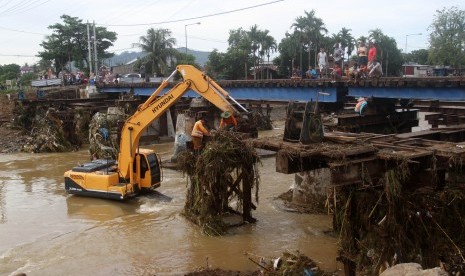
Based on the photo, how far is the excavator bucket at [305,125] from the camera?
28.0 feet

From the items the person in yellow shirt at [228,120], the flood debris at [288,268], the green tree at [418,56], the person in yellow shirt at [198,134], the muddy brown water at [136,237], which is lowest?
the muddy brown water at [136,237]

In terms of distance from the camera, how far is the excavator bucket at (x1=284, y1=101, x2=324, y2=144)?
8533mm

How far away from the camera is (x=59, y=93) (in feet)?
143

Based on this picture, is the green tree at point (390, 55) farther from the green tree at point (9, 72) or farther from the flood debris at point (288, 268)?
the flood debris at point (288, 268)

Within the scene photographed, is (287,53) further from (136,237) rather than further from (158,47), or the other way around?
(136,237)

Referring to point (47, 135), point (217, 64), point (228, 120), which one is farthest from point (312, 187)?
point (217, 64)

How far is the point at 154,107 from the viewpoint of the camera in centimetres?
1482

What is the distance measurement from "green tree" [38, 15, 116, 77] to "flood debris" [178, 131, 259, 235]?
54077mm

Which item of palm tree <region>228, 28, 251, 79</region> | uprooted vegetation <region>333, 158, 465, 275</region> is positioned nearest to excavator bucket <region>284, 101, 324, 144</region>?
uprooted vegetation <region>333, 158, 465, 275</region>

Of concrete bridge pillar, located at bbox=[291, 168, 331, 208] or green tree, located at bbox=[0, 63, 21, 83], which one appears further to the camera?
green tree, located at bbox=[0, 63, 21, 83]

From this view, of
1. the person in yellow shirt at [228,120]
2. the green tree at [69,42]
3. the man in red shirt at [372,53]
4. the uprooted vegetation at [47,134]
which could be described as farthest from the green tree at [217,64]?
the person in yellow shirt at [228,120]

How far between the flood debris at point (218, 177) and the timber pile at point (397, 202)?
345 cm

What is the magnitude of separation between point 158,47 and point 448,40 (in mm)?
38038

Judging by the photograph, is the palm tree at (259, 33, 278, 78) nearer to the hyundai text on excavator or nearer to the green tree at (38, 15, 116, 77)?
the green tree at (38, 15, 116, 77)
